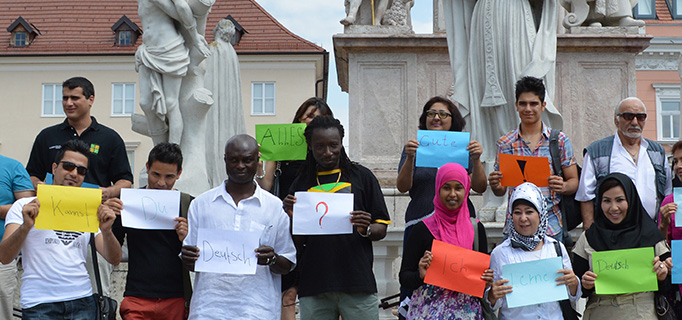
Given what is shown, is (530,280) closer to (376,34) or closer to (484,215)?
(484,215)

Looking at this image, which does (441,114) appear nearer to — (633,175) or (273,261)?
(633,175)

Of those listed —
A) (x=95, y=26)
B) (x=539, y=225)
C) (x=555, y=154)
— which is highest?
(x=95, y=26)

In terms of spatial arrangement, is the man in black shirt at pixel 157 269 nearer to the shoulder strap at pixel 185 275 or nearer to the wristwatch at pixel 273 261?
the shoulder strap at pixel 185 275

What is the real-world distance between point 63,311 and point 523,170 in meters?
3.07

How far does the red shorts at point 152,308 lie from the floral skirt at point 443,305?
4.73 feet

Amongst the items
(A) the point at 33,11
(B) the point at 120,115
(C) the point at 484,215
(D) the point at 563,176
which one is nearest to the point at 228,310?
(D) the point at 563,176

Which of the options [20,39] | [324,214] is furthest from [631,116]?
[20,39]

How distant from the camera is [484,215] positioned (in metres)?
8.47

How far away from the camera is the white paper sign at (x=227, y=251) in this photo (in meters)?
5.52

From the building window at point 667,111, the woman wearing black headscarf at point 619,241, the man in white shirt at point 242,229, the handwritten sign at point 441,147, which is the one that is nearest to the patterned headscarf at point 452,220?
the handwritten sign at point 441,147

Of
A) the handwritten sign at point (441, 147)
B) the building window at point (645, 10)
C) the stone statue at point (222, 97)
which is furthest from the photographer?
the building window at point (645, 10)

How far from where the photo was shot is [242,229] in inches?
224

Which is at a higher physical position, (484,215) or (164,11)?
(164,11)

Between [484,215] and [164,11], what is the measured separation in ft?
12.2
